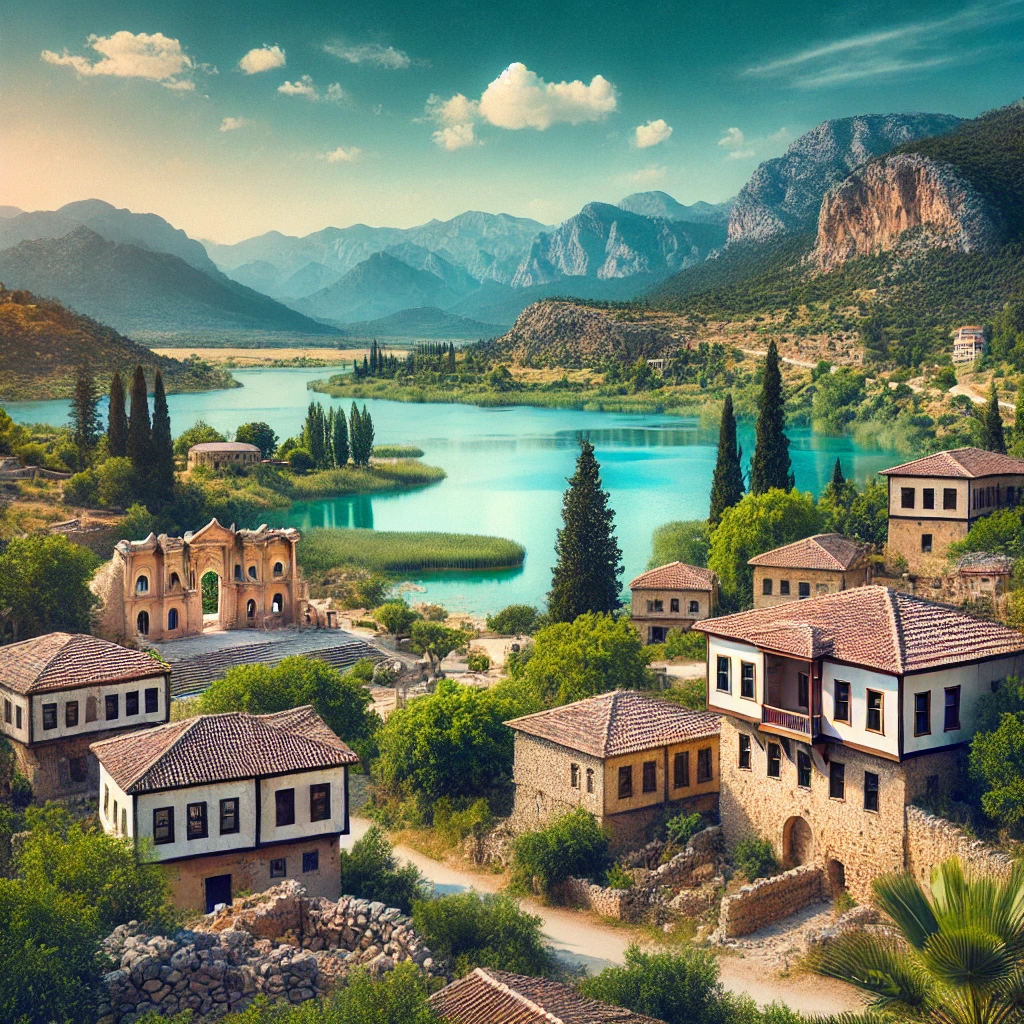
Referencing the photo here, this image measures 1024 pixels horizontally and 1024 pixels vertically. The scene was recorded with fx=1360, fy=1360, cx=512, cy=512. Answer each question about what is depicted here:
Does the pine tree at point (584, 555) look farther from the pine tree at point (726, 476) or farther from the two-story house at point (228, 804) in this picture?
the two-story house at point (228, 804)

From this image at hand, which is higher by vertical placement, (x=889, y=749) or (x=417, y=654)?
(x=889, y=749)

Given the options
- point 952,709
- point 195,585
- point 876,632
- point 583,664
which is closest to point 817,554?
point 583,664

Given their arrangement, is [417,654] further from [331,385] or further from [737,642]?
[331,385]

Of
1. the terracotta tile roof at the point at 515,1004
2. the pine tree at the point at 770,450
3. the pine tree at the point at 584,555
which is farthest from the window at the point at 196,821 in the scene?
the pine tree at the point at 770,450

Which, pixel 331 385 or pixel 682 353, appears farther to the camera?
pixel 331 385

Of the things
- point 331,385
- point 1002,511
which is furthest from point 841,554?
point 331,385

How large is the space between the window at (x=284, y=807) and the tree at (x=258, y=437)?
231 feet

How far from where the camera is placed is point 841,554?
38844 mm

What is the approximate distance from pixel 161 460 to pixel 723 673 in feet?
149

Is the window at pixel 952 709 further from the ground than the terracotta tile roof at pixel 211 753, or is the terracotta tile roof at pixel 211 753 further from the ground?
the window at pixel 952 709

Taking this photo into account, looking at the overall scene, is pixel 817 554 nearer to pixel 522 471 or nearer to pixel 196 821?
pixel 196 821

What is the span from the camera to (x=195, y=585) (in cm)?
4253

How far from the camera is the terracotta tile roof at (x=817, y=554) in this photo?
38531 mm

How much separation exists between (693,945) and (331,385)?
16094cm
